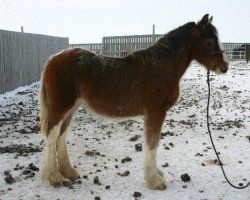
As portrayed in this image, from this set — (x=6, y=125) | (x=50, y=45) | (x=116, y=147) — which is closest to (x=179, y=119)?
(x=116, y=147)

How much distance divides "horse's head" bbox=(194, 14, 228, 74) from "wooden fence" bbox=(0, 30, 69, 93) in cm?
1020

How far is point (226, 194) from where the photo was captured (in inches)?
193

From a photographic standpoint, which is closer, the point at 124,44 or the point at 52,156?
the point at 52,156

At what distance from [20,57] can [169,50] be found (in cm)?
1252

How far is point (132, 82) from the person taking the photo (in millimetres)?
5230

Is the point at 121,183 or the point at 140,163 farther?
the point at 140,163

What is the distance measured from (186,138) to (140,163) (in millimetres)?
1895

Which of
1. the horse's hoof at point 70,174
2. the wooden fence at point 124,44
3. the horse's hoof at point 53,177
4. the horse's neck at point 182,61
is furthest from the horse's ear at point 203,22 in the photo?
the wooden fence at point 124,44

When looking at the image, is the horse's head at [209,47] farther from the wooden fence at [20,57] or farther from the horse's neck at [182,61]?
the wooden fence at [20,57]

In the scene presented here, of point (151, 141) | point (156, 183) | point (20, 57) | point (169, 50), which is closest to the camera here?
point (156, 183)

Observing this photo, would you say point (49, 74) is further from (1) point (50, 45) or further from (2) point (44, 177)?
(1) point (50, 45)

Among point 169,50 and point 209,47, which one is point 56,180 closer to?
point 169,50

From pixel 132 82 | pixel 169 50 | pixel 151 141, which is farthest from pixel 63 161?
pixel 169 50

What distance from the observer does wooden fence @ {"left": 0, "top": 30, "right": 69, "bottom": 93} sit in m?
14.5
